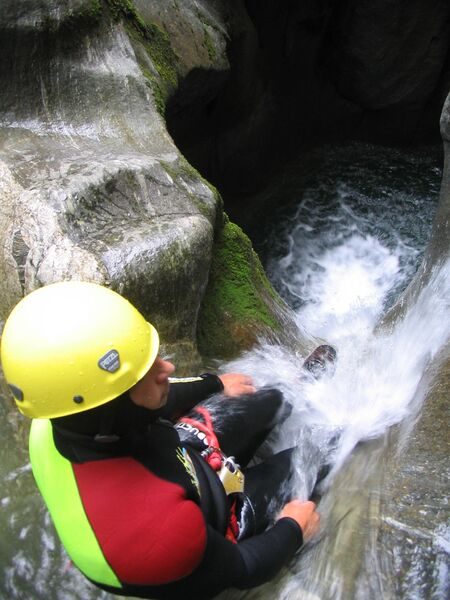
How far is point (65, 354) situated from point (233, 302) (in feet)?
7.44

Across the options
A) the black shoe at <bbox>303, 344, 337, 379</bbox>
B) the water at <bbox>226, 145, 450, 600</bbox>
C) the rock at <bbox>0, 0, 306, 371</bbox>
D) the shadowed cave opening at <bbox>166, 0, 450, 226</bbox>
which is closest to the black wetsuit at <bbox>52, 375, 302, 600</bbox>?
the water at <bbox>226, 145, 450, 600</bbox>

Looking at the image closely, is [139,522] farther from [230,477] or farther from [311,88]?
[311,88]

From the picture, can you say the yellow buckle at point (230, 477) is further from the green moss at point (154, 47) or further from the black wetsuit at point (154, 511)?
the green moss at point (154, 47)

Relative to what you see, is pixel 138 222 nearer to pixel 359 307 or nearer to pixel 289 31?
pixel 359 307

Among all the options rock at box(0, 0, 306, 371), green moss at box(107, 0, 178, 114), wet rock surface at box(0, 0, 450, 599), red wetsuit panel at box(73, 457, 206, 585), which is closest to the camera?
red wetsuit panel at box(73, 457, 206, 585)

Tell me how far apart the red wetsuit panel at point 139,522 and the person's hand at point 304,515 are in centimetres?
60

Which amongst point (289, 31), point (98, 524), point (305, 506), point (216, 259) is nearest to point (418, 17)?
point (289, 31)

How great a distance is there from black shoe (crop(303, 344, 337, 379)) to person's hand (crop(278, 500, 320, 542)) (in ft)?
3.80

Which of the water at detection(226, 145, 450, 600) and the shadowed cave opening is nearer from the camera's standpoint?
the water at detection(226, 145, 450, 600)

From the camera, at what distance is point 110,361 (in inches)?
60.8

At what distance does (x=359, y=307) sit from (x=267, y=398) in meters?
4.72

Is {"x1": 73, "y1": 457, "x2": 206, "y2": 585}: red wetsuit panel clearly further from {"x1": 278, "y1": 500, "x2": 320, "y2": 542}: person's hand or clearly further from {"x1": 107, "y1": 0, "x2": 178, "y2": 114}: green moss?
{"x1": 107, "y1": 0, "x2": 178, "y2": 114}: green moss

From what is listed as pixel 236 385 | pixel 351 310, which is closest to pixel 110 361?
pixel 236 385

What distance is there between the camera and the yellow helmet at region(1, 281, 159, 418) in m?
1.51
